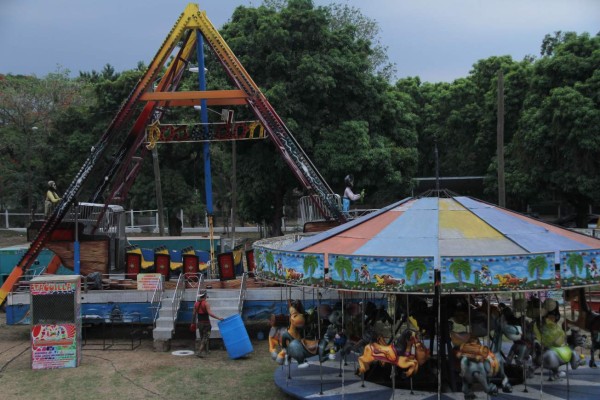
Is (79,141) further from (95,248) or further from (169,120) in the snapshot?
(95,248)

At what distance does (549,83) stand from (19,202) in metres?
32.4

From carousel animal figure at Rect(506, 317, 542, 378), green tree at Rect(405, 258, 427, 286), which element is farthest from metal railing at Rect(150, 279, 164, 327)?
carousel animal figure at Rect(506, 317, 542, 378)

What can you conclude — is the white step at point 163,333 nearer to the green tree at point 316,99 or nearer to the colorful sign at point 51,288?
the colorful sign at point 51,288

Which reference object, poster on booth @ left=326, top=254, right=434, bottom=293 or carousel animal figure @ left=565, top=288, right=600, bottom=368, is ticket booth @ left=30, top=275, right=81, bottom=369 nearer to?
poster on booth @ left=326, top=254, right=434, bottom=293

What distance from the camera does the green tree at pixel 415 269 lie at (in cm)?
945

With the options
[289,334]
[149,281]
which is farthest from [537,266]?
[149,281]

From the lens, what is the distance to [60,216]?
1759 centimetres

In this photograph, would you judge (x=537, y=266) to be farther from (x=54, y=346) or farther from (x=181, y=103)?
(x=181, y=103)

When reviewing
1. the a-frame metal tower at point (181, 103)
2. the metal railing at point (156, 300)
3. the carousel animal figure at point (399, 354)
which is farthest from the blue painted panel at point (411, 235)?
the metal railing at point (156, 300)

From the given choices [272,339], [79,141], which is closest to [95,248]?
[272,339]

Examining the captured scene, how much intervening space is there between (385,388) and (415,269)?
2.97 m

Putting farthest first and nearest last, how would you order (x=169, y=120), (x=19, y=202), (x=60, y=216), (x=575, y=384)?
(x=19, y=202), (x=169, y=120), (x=60, y=216), (x=575, y=384)

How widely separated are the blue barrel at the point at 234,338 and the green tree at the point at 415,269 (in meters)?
6.04

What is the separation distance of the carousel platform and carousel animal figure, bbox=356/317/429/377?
53cm
